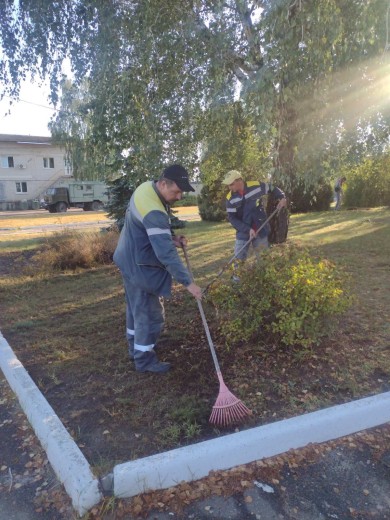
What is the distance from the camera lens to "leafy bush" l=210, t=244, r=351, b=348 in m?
3.51

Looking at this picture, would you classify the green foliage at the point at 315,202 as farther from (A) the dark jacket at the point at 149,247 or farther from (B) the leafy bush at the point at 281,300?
(A) the dark jacket at the point at 149,247

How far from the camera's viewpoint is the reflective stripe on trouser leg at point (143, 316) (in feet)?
11.8

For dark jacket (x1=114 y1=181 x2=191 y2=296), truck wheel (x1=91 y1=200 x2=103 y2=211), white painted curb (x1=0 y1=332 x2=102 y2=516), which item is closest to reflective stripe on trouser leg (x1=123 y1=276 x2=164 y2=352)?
dark jacket (x1=114 y1=181 x2=191 y2=296)

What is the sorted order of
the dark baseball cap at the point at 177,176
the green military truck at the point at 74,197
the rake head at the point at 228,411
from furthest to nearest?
the green military truck at the point at 74,197 < the dark baseball cap at the point at 177,176 < the rake head at the point at 228,411

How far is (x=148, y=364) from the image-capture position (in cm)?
364

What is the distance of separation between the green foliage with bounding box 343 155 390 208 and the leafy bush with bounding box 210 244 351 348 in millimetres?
17925

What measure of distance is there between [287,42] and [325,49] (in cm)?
37

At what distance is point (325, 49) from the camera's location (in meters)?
3.56

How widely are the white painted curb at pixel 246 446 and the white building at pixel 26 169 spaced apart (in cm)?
4127

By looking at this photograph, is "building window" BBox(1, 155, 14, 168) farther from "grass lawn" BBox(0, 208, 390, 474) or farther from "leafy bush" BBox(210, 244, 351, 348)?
"leafy bush" BBox(210, 244, 351, 348)

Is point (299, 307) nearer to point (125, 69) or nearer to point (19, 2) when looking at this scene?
point (125, 69)

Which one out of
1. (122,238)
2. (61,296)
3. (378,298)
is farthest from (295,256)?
(61,296)

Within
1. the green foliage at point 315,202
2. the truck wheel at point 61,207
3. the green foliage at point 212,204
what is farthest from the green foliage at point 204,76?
the truck wheel at point 61,207

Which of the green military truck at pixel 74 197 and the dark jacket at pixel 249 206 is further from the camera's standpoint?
the green military truck at pixel 74 197
